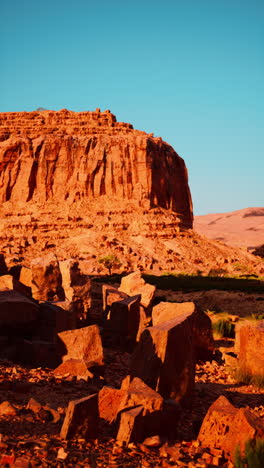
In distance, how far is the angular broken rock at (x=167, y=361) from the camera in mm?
7098

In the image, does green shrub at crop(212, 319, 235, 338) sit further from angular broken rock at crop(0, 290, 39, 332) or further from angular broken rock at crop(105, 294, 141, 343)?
angular broken rock at crop(0, 290, 39, 332)

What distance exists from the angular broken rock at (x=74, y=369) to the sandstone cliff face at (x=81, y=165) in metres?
47.8

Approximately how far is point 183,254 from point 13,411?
44.1 m

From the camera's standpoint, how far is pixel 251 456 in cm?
→ 479

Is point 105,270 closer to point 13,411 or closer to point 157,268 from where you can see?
point 157,268

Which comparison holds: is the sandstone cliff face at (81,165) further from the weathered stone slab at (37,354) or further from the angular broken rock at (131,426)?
the angular broken rock at (131,426)

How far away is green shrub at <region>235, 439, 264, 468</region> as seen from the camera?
472cm

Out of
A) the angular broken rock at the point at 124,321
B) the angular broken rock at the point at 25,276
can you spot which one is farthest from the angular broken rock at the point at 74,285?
the angular broken rock at the point at 124,321

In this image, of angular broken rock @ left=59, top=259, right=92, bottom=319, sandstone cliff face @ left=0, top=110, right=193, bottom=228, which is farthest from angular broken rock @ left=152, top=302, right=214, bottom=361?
sandstone cliff face @ left=0, top=110, right=193, bottom=228

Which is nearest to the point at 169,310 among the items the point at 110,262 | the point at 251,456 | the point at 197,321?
the point at 197,321

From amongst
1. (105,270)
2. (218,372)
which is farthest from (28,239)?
(218,372)

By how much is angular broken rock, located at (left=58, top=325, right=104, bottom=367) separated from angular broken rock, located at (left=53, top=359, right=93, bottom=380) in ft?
1.32

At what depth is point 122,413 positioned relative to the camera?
18.5 ft

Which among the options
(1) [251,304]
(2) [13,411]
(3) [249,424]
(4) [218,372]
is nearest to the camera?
(3) [249,424]
